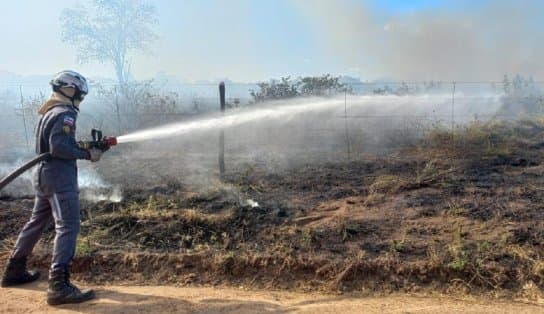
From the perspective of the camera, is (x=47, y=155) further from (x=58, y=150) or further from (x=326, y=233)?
(x=326, y=233)

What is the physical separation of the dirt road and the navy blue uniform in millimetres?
455

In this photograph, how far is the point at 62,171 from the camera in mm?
3707

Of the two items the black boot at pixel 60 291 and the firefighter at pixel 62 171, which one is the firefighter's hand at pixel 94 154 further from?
the black boot at pixel 60 291

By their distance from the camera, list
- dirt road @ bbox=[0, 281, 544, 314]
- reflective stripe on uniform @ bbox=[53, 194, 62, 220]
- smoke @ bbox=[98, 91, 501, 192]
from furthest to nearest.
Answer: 1. smoke @ bbox=[98, 91, 501, 192]
2. reflective stripe on uniform @ bbox=[53, 194, 62, 220]
3. dirt road @ bbox=[0, 281, 544, 314]

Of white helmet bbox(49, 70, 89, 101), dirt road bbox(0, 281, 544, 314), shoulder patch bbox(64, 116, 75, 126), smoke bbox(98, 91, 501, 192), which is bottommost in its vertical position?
dirt road bbox(0, 281, 544, 314)

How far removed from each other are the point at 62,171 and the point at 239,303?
197 centimetres

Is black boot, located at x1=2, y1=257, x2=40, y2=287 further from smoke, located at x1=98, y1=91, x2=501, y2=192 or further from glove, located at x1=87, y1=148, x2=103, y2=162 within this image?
smoke, located at x1=98, y1=91, x2=501, y2=192

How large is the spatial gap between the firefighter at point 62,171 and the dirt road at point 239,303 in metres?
0.22

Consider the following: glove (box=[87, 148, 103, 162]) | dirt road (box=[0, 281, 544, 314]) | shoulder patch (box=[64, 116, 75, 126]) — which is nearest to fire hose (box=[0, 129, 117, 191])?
glove (box=[87, 148, 103, 162])

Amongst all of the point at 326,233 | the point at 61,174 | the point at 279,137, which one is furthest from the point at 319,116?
the point at 61,174

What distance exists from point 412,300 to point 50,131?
3.50 meters

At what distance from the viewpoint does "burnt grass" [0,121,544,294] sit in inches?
157

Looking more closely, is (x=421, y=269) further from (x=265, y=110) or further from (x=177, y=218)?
(x=265, y=110)

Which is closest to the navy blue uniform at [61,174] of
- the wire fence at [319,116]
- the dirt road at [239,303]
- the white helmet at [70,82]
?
the white helmet at [70,82]
